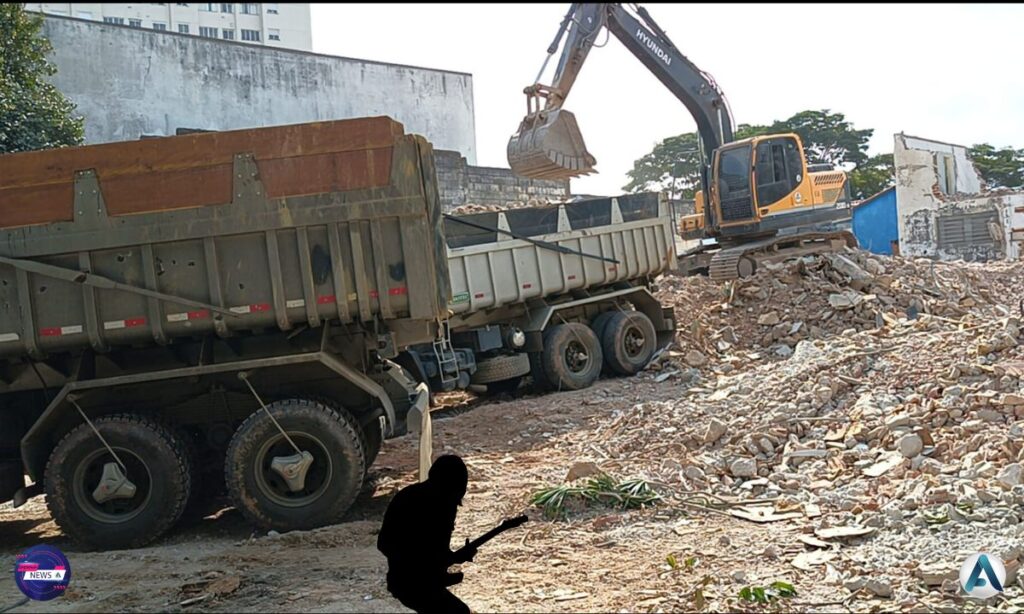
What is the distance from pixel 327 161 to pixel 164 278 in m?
1.30

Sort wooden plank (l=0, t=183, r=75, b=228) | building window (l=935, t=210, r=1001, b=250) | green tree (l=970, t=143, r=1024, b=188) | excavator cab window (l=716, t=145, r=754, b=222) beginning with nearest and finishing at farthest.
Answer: wooden plank (l=0, t=183, r=75, b=228), green tree (l=970, t=143, r=1024, b=188), building window (l=935, t=210, r=1001, b=250), excavator cab window (l=716, t=145, r=754, b=222)

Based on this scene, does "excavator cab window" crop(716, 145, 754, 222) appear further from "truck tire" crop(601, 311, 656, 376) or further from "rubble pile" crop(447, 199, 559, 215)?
"truck tire" crop(601, 311, 656, 376)

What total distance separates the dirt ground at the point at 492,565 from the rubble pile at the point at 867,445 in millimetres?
307

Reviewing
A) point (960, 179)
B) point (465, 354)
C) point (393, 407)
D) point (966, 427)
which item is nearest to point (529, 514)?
point (393, 407)

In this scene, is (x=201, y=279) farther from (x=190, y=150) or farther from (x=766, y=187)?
(x=766, y=187)

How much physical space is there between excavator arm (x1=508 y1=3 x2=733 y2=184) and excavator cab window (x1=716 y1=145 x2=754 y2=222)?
59 centimetres

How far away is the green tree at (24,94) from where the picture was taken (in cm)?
1090

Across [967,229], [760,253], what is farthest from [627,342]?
[967,229]

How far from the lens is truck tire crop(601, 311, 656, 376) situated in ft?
39.6

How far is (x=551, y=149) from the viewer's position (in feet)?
44.7

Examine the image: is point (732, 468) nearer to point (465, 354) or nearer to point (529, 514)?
point (529, 514)

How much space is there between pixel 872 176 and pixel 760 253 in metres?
2.14

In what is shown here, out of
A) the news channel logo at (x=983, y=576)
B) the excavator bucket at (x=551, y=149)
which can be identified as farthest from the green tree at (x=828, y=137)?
the news channel logo at (x=983, y=576)

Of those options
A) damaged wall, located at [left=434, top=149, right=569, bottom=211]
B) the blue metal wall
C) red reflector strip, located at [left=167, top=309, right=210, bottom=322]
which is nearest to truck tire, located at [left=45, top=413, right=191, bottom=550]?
red reflector strip, located at [left=167, top=309, right=210, bottom=322]
